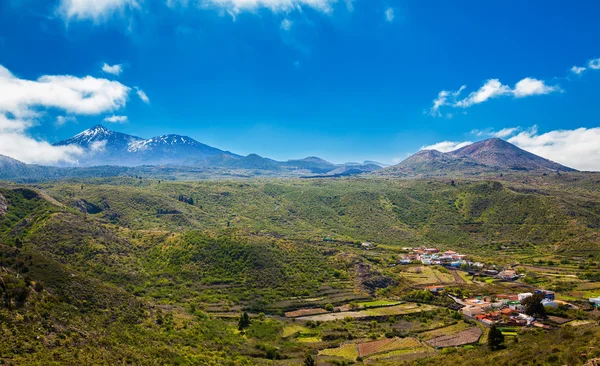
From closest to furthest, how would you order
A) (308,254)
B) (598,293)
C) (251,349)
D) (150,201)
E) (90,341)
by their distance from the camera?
1. (90,341)
2. (251,349)
3. (598,293)
4. (308,254)
5. (150,201)

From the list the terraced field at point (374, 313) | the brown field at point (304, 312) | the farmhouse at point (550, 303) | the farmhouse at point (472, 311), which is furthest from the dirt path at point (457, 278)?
the brown field at point (304, 312)

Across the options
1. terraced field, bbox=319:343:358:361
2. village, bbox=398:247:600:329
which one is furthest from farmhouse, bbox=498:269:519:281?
terraced field, bbox=319:343:358:361

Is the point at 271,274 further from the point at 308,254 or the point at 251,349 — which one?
the point at 251,349

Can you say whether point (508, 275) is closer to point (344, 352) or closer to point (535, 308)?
point (535, 308)

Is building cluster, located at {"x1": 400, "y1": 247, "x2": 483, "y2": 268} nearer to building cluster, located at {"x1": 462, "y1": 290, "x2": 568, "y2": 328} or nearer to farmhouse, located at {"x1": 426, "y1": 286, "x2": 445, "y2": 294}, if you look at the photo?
farmhouse, located at {"x1": 426, "y1": 286, "x2": 445, "y2": 294}

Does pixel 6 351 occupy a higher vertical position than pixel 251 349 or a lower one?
higher

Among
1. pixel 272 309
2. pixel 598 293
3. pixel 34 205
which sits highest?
pixel 34 205

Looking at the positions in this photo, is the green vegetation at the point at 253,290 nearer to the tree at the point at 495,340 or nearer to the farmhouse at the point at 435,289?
the tree at the point at 495,340

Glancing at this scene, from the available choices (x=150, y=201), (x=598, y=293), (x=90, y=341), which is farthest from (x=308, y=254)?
(x=150, y=201)
